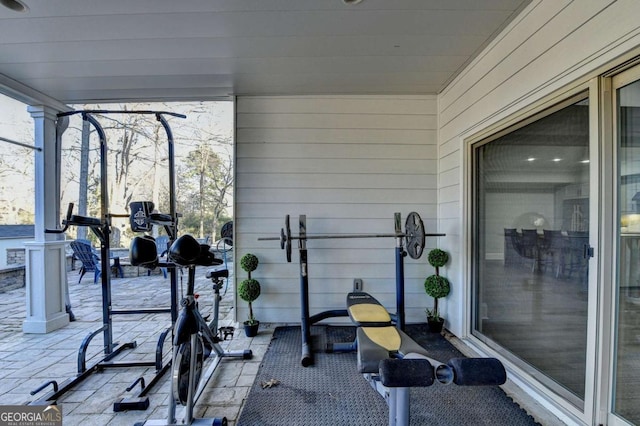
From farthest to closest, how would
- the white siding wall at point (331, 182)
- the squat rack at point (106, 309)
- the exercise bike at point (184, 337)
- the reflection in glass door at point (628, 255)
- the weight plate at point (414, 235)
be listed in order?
the white siding wall at point (331, 182) < the weight plate at point (414, 235) < the squat rack at point (106, 309) < the exercise bike at point (184, 337) < the reflection in glass door at point (628, 255)

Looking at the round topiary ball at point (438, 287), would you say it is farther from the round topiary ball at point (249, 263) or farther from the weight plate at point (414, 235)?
the round topiary ball at point (249, 263)

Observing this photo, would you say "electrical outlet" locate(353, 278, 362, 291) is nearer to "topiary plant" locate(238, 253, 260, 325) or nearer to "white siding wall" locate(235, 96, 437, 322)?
"white siding wall" locate(235, 96, 437, 322)

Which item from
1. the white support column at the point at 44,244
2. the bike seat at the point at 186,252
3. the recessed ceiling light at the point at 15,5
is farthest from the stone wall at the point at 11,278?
the bike seat at the point at 186,252

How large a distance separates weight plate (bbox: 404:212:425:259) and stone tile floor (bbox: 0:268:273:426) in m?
1.71

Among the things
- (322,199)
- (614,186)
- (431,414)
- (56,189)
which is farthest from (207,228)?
(614,186)

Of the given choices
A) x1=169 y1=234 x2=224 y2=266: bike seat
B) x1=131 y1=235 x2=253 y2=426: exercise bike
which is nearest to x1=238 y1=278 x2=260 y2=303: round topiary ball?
x1=131 y1=235 x2=253 y2=426: exercise bike

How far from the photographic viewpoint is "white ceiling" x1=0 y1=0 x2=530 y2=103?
6.30 ft

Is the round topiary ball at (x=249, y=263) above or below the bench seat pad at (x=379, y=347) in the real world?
above

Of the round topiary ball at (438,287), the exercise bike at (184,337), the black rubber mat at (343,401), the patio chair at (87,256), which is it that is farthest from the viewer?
the patio chair at (87,256)

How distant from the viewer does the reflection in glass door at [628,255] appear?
4.57ft

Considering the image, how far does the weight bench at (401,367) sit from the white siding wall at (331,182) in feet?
4.26

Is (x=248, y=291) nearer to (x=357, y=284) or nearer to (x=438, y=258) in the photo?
(x=357, y=284)

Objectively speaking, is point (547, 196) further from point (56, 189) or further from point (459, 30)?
point (56, 189)

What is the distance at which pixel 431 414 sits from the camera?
1816 mm
